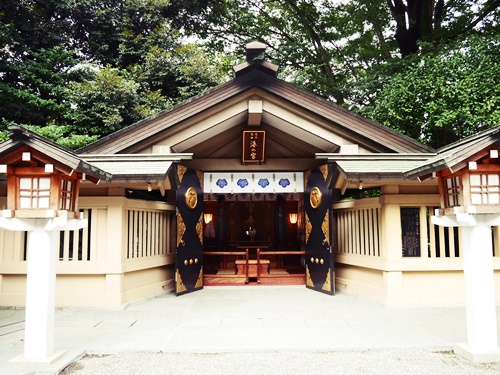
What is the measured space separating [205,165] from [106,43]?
1230cm

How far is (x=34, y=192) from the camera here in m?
4.60

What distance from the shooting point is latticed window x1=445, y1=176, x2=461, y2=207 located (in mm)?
4934

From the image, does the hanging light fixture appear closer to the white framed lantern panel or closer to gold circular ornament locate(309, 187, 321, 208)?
the white framed lantern panel

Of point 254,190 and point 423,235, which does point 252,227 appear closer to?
point 254,190

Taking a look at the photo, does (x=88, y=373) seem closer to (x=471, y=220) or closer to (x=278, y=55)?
(x=471, y=220)

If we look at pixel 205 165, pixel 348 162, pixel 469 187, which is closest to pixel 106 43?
pixel 205 165

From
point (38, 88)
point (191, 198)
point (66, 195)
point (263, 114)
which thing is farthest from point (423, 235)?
point (38, 88)

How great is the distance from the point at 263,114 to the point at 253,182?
6.58 ft

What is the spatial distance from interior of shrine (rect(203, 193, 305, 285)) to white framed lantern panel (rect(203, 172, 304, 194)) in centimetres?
428

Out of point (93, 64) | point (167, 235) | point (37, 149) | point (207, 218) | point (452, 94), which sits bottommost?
point (167, 235)

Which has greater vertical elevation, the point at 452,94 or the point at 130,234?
the point at 452,94

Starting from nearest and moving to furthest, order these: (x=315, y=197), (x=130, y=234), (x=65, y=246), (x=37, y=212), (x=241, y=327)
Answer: (x=37, y=212)
(x=241, y=327)
(x=65, y=246)
(x=130, y=234)
(x=315, y=197)

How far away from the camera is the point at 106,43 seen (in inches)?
694

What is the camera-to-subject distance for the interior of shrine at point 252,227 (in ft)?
45.2
